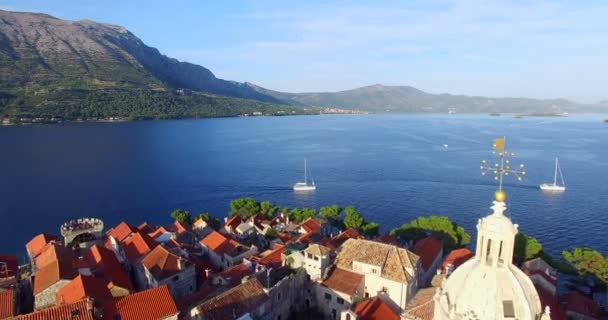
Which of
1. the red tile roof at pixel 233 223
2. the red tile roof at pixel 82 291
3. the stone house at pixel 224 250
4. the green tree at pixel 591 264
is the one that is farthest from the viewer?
the red tile roof at pixel 233 223

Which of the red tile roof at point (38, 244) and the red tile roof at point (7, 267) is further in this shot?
the red tile roof at point (38, 244)

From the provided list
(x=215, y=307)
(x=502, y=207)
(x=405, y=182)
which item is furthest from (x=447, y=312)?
(x=405, y=182)

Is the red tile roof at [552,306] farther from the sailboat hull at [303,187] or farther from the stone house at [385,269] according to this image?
the sailboat hull at [303,187]

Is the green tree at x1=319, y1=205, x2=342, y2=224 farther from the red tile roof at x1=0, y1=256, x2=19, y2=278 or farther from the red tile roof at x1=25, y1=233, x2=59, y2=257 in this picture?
the red tile roof at x1=0, y1=256, x2=19, y2=278

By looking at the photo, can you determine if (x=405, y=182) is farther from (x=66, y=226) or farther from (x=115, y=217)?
(x=66, y=226)

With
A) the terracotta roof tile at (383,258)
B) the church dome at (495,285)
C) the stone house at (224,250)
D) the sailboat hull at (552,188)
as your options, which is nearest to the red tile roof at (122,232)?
the stone house at (224,250)

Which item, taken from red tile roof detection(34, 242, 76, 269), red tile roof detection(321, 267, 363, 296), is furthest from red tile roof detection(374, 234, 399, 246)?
red tile roof detection(34, 242, 76, 269)
